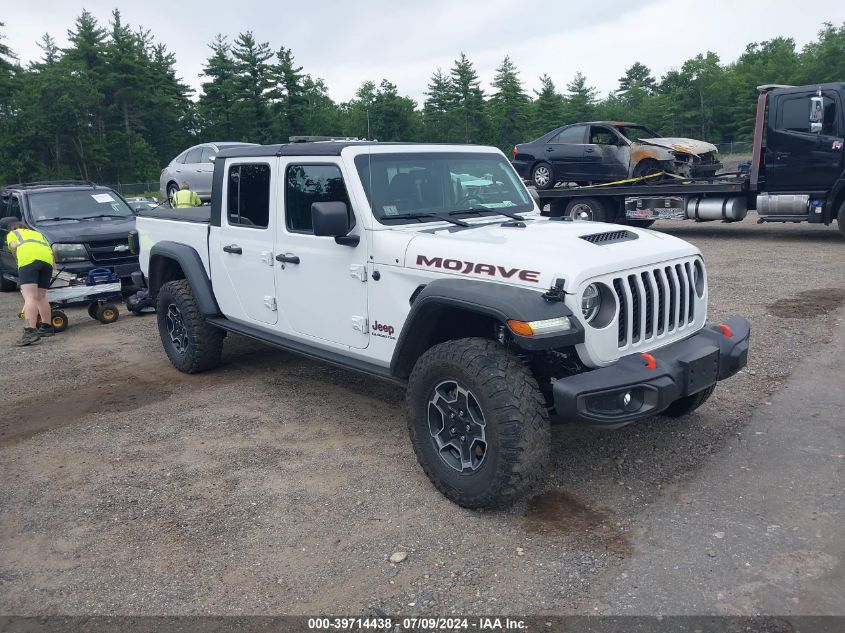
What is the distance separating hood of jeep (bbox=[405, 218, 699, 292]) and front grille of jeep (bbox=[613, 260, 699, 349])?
8cm

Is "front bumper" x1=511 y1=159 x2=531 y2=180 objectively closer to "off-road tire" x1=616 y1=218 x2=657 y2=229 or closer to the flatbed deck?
the flatbed deck

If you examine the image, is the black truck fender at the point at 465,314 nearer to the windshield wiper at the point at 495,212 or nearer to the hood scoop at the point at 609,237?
the hood scoop at the point at 609,237

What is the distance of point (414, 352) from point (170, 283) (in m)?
3.37

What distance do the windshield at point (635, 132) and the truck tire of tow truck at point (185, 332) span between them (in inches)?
443

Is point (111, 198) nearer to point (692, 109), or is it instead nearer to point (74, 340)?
point (74, 340)

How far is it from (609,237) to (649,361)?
897mm


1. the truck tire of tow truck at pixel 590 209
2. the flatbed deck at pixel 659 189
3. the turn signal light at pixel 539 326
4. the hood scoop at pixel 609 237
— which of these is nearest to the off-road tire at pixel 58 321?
the hood scoop at pixel 609 237

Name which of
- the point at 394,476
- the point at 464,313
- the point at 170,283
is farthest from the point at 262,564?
the point at 170,283

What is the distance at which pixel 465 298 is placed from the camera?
3814mm

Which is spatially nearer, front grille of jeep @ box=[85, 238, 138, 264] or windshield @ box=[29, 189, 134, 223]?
front grille of jeep @ box=[85, 238, 138, 264]

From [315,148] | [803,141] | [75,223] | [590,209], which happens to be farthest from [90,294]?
[803,141]

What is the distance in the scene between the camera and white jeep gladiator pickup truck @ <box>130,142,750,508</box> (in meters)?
3.69

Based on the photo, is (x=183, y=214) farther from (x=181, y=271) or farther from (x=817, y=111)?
(x=817, y=111)

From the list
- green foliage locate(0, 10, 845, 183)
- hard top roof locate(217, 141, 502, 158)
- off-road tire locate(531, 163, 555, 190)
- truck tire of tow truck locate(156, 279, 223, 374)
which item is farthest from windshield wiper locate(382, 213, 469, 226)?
green foliage locate(0, 10, 845, 183)
